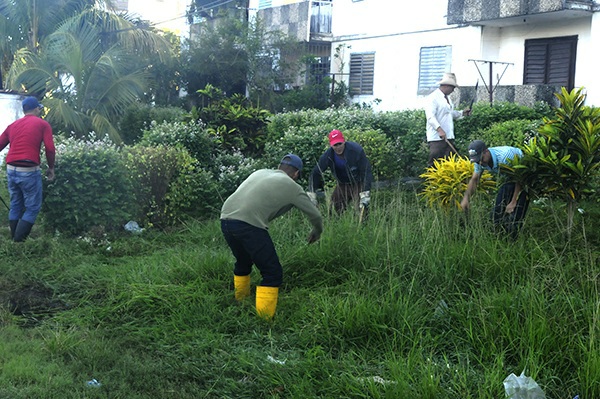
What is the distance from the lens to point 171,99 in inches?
1155

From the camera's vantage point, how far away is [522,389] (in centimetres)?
475

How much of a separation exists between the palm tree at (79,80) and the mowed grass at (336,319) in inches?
353

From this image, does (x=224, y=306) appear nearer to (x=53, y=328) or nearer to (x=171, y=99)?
(x=53, y=328)

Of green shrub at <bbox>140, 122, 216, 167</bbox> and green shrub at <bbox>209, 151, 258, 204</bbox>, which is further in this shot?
green shrub at <bbox>140, 122, 216, 167</bbox>

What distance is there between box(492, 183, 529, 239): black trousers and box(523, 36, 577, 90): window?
1097 centimetres

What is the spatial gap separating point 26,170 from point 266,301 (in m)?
4.87

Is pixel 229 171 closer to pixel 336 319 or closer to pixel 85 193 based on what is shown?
pixel 85 193

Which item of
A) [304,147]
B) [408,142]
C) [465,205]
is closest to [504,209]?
[465,205]

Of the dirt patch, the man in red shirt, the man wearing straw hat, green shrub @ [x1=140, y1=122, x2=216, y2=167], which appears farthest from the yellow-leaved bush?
the man in red shirt

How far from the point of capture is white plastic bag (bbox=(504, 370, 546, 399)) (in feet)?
15.5

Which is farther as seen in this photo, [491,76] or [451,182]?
[491,76]

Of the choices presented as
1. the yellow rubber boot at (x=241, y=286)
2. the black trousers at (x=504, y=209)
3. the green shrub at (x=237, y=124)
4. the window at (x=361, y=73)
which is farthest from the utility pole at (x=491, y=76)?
the yellow rubber boot at (x=241, y=286)

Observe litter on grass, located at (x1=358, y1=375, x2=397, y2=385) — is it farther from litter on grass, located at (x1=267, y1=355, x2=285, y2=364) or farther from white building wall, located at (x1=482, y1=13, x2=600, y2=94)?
white building wall, located at (x1=482, y1=13, x2=600, y2=94)

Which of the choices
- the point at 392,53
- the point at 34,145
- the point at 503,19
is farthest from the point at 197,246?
the point at 392,53
